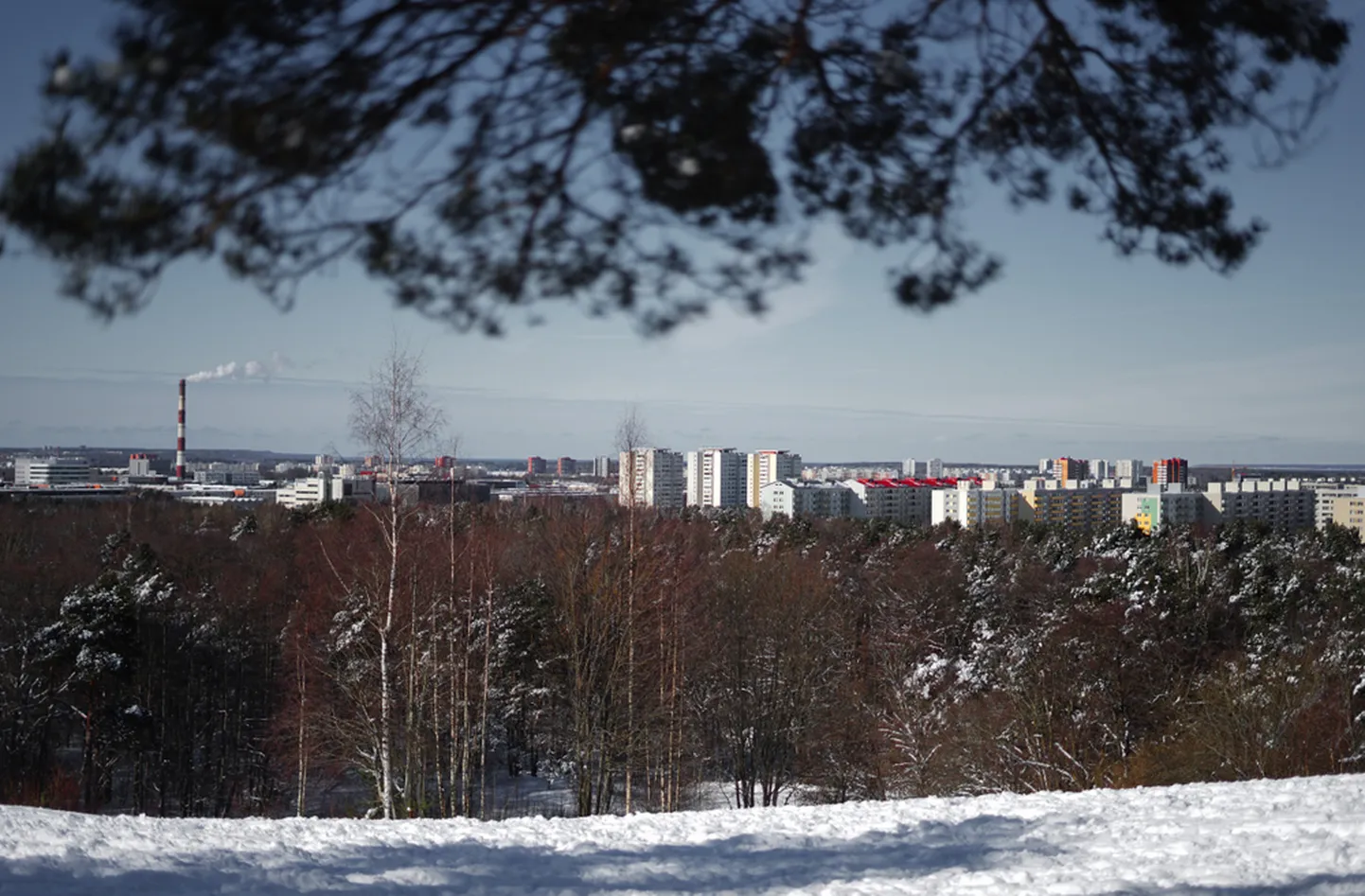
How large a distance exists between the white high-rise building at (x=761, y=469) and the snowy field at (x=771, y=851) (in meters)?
20.7

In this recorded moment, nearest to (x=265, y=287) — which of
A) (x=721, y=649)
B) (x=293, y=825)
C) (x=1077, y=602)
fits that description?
(x=293, y=825)

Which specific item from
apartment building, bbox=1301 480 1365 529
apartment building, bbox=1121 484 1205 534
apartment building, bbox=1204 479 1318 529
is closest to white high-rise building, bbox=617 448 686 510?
apartment building, bbox=1204 479 1318 529

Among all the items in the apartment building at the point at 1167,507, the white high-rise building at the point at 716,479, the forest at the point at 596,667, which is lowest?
the forest at the point at 596,667

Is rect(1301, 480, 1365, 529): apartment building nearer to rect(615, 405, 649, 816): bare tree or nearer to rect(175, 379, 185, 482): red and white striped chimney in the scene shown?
rect(615, 405, 649, 816): bare tree

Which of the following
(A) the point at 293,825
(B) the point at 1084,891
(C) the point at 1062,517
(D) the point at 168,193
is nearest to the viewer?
(D) the point at 168,193

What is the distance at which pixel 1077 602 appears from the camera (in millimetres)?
19031

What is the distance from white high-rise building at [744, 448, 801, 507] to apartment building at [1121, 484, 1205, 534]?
12.5 meters

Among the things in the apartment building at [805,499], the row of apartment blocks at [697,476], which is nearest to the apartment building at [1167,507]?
the apartment building at [805,499]

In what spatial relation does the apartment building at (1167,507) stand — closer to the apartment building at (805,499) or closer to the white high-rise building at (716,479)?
the apartment building at (805,499)

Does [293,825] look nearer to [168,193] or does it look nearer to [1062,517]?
[168,193]

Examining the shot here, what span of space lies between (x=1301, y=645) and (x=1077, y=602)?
3.93 m

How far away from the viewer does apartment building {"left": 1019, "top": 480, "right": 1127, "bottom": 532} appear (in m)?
39.7

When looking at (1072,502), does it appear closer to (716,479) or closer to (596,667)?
(716,479)

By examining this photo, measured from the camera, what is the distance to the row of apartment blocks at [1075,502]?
1300 inches
